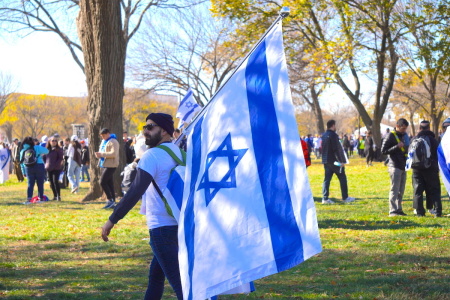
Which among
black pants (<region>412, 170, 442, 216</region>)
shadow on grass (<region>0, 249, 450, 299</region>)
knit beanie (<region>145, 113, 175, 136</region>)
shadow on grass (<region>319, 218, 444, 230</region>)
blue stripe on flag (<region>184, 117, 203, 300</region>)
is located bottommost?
shadow on grass (<region>0, 249, 450, 299</region>)

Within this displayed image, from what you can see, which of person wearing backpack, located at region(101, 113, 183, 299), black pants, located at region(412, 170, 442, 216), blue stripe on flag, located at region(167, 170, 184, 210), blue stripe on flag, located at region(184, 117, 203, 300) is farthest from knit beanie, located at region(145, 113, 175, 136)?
black pants, located at region(412, 170, 442, 216)

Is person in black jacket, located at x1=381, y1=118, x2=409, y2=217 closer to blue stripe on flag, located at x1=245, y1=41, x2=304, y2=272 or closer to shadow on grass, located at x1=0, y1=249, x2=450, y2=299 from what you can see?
A: shadow on grass, located at x1=0, y1=249, x2=450, y2=299

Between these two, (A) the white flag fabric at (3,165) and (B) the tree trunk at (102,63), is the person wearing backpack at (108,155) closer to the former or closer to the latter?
(B) the tree trunk at (102,63)

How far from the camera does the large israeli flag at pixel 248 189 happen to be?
12.0 ft

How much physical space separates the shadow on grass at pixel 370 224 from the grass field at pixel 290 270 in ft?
0.06

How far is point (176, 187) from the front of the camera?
446 cm

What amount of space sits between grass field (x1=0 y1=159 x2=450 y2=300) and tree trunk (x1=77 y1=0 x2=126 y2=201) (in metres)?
3.62

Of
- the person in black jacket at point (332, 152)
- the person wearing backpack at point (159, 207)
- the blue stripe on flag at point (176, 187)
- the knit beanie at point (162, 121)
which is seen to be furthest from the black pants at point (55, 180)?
the blue stripe on flag at point (176, 187)

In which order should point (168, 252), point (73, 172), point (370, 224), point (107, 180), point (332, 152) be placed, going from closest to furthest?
point (168, 252), point (370, 224), point (332, 152), point (107, 180), point (73, 172)

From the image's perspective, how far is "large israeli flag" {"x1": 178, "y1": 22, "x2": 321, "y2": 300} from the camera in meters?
3.64

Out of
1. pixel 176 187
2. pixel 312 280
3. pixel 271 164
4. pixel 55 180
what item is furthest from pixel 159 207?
pixel 55 180

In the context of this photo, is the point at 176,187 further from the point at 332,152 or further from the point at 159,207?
the point at 332,152

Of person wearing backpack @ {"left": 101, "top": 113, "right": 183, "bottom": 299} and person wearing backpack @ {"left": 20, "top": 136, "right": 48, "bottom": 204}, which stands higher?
person wearing backpack @ {"left": 20, "top": 136, "right": 48, "bottom": 204}

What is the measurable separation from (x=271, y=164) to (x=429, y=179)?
8.74 m
